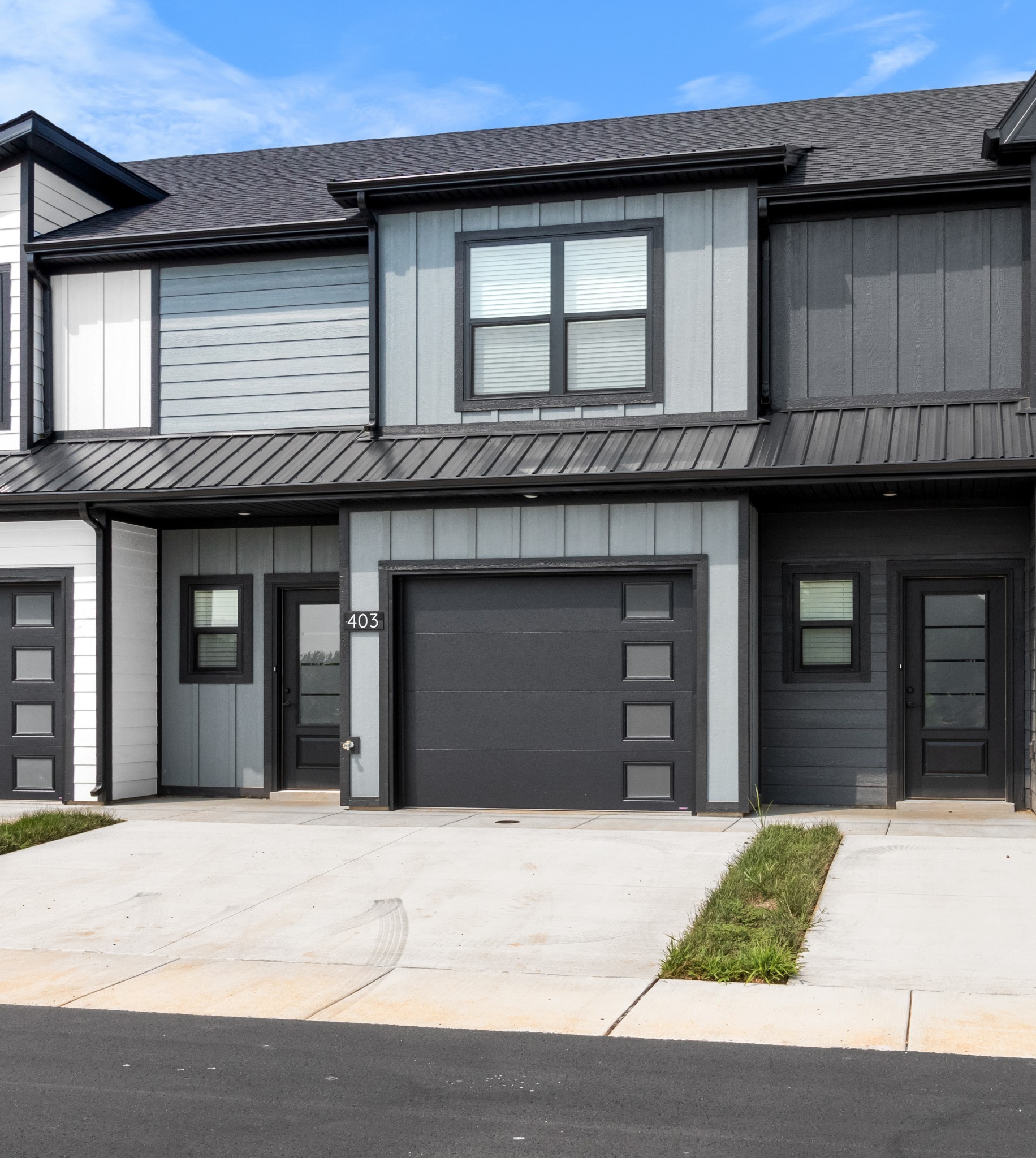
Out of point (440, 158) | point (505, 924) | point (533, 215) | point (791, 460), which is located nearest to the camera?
point (505, 924)

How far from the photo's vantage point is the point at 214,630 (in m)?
14.1

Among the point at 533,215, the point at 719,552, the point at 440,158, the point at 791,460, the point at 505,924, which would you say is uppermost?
the point at 440,158

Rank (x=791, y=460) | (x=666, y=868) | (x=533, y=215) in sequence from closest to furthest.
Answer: (x=666, y=868) < (x=791, y=460) < (x=533, y=215)

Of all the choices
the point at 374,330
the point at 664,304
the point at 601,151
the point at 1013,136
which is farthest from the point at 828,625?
the point at 601,151

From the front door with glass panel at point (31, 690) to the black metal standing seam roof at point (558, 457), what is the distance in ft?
3.94

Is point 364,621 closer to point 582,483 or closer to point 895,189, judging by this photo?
point 582,483

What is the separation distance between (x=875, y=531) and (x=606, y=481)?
2813mm

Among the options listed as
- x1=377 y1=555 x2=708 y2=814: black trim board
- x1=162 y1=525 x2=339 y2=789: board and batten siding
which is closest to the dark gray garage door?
x1=377 y1=555 x2=708 y2=814: black trim board

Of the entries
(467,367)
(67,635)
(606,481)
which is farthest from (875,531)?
(67,635)

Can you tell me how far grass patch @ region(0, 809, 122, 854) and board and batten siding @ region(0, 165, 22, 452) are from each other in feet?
13.9

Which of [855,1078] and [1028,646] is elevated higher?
[1028,646]

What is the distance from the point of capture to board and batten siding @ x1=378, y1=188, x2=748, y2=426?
12109mm

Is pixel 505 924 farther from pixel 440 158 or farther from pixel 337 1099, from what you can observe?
pixel 440 158

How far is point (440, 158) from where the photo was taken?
51.1 ft
